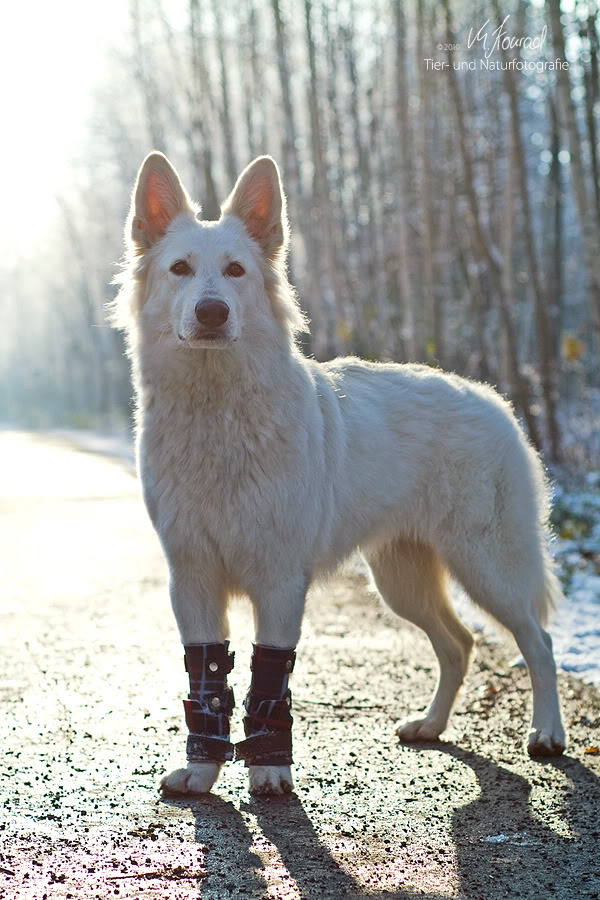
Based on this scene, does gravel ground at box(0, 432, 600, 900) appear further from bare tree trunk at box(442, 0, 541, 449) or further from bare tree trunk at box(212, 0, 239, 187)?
bare tree trunk at box(212, 0, 239, 187)

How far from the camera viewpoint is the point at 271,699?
13.7 ft

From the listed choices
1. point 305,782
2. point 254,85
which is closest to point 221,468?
point 305,782

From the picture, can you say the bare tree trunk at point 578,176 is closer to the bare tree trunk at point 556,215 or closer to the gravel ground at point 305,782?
the gravel ground at point 305,782

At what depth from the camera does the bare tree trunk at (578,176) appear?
1093cm

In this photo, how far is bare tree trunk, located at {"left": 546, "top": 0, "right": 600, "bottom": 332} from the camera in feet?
35.9

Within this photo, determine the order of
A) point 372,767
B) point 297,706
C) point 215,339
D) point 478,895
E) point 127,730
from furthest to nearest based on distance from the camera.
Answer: point 297,706
point 127,730
point 372,767
point 215,339
point 478,895

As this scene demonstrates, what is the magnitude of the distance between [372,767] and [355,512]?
112 cm

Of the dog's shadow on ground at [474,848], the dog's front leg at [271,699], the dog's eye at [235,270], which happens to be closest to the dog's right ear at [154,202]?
the dog's eye at [235,270]

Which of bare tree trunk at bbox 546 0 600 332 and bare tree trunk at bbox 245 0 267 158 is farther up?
bare tree trunk at bbox 245 0 267 158

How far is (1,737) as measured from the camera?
187 inches

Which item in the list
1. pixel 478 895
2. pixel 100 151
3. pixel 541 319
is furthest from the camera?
pixel 100 151

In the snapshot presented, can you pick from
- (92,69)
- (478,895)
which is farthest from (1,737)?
(92,69)

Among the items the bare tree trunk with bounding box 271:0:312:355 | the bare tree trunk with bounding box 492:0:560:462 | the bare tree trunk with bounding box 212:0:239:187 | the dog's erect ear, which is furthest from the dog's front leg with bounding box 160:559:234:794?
the bare tree trunk with bounding box 212:0:239:187

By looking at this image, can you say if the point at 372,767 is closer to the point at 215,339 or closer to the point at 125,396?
the point at 215,339
